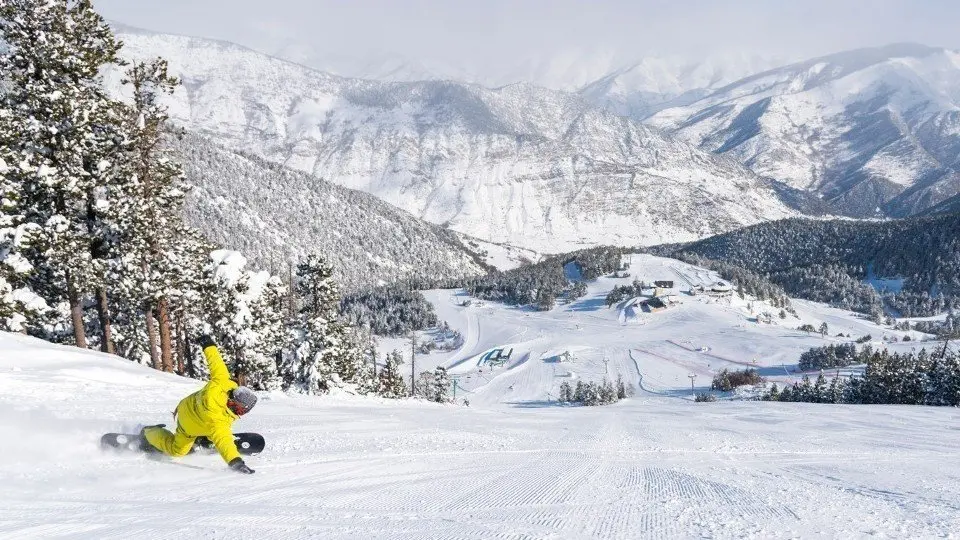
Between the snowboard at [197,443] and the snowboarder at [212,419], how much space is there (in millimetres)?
107

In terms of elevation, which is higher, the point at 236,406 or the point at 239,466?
the point at 236,406

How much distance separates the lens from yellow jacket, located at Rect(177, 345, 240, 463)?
22.1ft

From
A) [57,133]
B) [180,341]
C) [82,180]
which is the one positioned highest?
[57,133]

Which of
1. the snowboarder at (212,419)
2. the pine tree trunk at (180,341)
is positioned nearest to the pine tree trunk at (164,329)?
the pine tree trunk at (180,341)

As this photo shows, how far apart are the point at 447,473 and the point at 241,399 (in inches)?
102

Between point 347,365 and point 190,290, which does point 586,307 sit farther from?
point 190,290

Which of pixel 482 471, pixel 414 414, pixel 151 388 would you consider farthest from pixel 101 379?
pixel 482 471

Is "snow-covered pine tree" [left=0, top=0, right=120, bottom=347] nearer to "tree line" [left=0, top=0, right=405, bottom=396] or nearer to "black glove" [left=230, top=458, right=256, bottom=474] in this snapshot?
"tree line" [left=0, top=0, right=405, bottom=396]

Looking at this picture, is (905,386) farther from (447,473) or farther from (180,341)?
(447,473)

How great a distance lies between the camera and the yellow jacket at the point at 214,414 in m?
6.74

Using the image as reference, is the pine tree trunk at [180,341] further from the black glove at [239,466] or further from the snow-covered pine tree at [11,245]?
the black glove at [239,466]

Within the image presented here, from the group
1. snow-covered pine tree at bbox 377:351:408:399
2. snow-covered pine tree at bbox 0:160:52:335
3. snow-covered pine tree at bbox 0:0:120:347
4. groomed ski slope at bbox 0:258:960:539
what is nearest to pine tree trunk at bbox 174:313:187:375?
snow-covered pine tree at bbox 0:160:52:335

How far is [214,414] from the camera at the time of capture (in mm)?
6793

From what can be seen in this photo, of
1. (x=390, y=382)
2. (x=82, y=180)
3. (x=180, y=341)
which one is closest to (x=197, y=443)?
(x=82, y=180)
